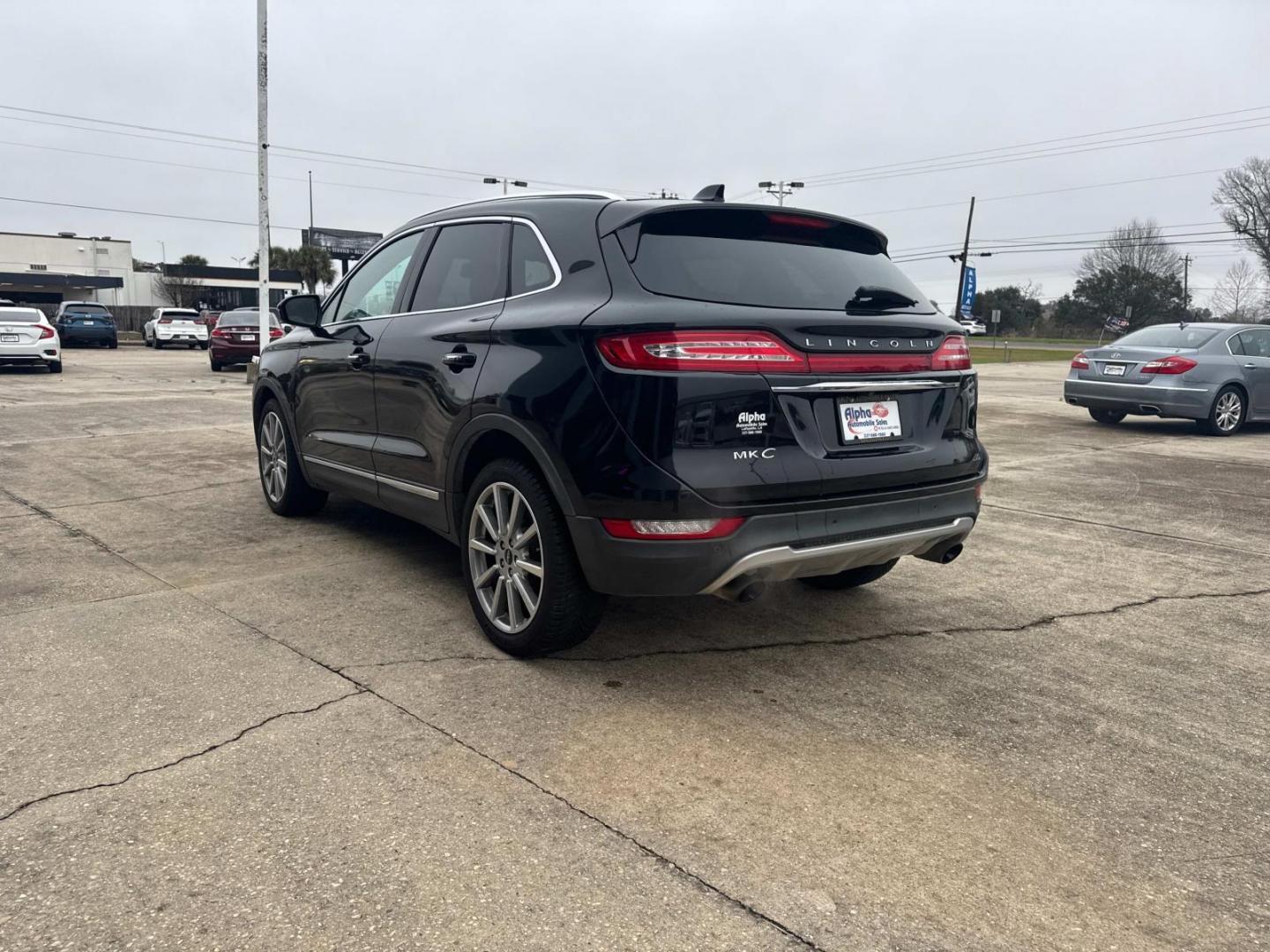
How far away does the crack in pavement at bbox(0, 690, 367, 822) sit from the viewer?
8.95ft

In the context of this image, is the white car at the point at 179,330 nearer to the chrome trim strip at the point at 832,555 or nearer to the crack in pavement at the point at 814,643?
the crack in pavement at the point at 814,643

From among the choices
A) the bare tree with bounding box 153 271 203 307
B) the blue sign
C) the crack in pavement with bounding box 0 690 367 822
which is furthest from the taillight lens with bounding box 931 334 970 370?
the bare tree with bounding box 153 271 203 307

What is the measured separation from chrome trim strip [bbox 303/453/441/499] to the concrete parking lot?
49 cm

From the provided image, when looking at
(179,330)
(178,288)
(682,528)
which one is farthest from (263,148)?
(178,288)

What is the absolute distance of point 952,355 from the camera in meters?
3.97

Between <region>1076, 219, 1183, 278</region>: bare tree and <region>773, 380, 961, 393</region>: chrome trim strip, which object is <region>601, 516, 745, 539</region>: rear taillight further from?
<region>1076, 219, 1183, 278</region>: bare tree

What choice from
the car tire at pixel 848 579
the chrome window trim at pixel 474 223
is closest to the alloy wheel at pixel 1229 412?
the car tire at pixel 848 579

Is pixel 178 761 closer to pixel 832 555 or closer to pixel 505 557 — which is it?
pixel 505 557

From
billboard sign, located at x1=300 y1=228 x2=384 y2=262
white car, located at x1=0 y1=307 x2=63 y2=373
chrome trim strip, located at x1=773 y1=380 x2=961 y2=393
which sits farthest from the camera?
billboard sign, located at x1=300 y1=228 x2=384 y2=262

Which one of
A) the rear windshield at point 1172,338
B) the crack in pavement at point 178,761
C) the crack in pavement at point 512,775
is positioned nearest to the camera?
the crack in pavement at point 512,775

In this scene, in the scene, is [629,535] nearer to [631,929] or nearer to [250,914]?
[631,929]

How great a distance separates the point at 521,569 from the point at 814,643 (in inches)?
51.7

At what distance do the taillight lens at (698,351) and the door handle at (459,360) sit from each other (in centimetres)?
86

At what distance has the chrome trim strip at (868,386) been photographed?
11.1 feet
